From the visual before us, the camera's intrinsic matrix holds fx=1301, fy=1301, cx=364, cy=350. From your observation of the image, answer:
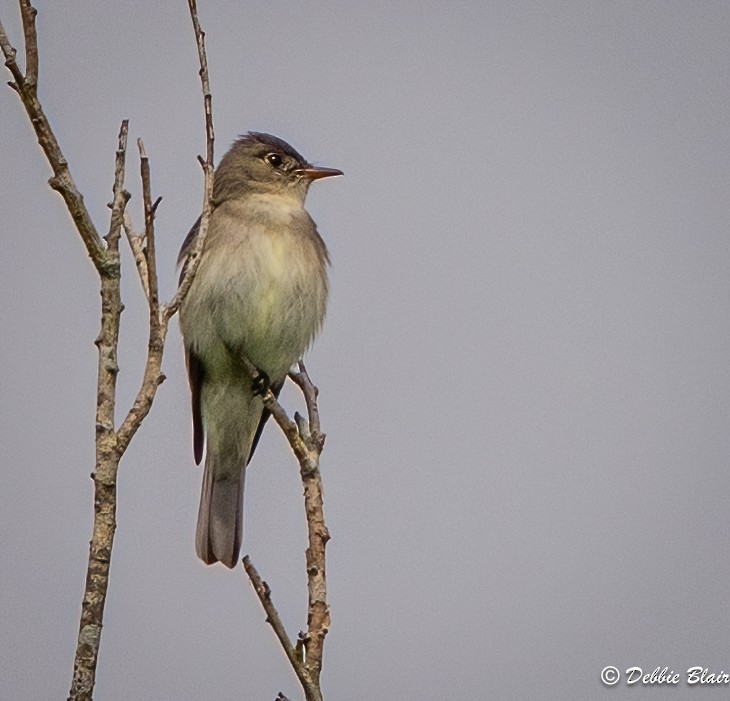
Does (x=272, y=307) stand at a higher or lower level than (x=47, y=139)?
higher

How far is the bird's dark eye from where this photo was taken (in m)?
8.63

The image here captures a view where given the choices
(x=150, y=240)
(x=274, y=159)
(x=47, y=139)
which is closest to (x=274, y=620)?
(x=150, y=240)

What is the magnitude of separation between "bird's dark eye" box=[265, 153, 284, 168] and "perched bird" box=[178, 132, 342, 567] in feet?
0.19

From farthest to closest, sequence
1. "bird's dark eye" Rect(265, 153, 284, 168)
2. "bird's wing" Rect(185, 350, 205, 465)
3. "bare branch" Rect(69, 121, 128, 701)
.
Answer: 1. "bird's dark eye" Rect(265, 153, 284, 168)
2. "bird's wing" Rect(185, 350, 205, 465)
3. "bare branch" Rect(69, 121, 128, 701)

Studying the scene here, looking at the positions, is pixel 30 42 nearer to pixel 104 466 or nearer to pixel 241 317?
pixel 104 466

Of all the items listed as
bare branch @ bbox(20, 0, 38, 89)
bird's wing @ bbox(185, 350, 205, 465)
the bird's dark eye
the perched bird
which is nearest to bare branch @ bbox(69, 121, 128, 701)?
bare branch @ bbox(20, 0, 38, 89)

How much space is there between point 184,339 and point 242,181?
129 cm

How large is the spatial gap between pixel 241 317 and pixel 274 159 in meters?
1.61

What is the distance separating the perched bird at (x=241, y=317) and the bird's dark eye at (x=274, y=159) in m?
0.06

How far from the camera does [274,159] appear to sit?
A: 28.4 ft

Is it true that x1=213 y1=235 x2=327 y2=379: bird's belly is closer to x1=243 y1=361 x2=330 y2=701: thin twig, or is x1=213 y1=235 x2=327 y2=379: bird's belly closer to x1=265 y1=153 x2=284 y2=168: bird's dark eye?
x1=265 y1=153 x2=284 y2=168: bird's dark eye

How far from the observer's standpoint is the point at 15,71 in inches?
149

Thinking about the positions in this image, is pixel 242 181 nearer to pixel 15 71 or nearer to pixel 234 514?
pixel 234 514

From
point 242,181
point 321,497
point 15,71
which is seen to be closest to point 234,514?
point 242,181
